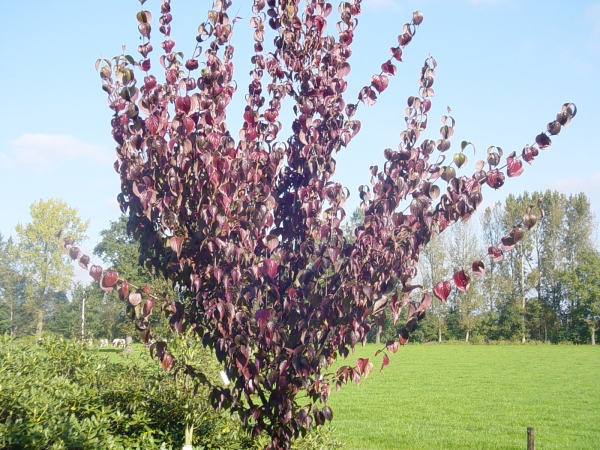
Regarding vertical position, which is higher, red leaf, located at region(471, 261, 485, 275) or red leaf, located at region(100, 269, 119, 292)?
red leaf, located at region(471, 261, 485, 275)

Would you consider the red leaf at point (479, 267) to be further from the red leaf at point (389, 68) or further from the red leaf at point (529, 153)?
the red leaf at point (389, 68)

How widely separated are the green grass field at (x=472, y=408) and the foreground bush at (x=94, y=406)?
2175 millimetres

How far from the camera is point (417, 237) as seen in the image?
298cm

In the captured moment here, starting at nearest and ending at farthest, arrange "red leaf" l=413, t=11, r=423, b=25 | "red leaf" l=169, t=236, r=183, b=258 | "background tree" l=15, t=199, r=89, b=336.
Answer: "red leaf" l=169, t=236, r=183, b=258, "red leaf" l=413, t=11, r=423, b=25, "background tree" l=15, t=199, r=89, b=336

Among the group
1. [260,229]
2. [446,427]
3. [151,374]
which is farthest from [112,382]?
[446,427]

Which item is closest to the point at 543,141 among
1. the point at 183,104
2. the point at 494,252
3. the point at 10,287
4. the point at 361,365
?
the point at 494,252

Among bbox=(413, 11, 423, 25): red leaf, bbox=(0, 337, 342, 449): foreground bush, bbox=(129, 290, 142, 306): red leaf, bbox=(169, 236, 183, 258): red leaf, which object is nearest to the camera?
bbox=(169, 236, 183, 258): red leaf

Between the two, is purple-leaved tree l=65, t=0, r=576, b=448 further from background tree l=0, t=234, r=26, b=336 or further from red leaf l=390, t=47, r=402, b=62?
background tree l=0, t=234, r=26, b=336

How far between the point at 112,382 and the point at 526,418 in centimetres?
1276

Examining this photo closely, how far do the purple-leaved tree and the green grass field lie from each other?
528 cm

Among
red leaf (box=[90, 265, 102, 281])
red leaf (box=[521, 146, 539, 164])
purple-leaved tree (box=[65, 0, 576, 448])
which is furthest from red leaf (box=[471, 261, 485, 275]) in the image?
red leaf (box=[90, 265, 102, 281])

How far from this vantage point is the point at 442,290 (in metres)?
2.79

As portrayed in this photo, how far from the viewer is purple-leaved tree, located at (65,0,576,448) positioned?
2.85 meters

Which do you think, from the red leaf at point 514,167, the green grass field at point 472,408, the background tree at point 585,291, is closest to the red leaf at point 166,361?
the red leaf at point 514,167
